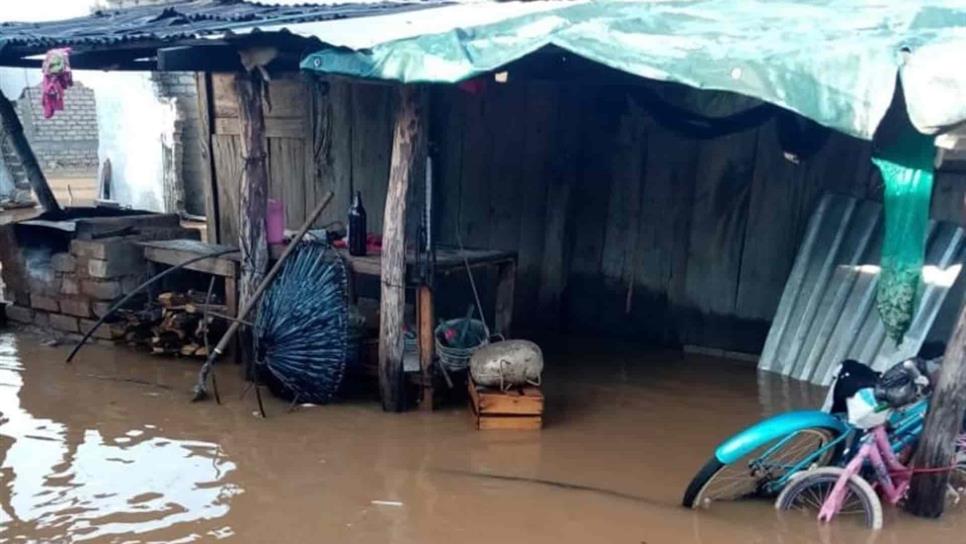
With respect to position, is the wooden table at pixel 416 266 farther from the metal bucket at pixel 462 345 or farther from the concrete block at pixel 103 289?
the concrete block at pixel 103 289

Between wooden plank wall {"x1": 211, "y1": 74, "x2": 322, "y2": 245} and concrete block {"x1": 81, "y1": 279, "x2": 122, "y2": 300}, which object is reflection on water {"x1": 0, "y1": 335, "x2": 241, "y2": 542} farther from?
wooden plank wall {"x1": 211, "y1": 74, "x2": 322, "y2": 245}

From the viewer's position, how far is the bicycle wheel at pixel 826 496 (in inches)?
164

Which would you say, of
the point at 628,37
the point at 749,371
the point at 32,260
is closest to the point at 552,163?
the point at 749,371

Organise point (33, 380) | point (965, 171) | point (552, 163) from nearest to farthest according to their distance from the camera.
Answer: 1. point (965, 171)
2. point (33, 380)
3. point (552, 163)

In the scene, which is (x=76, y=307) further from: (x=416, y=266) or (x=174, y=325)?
(x=416, y=266)

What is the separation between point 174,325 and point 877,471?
221 inches

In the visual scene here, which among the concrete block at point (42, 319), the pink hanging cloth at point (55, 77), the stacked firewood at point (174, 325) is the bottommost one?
the concrete block at point (42, 319)

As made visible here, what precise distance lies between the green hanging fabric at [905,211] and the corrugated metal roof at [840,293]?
1953 mm

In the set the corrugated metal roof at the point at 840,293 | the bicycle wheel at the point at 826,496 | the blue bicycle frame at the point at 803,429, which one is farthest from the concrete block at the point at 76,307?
the bicycle wheel at the point at 826,496

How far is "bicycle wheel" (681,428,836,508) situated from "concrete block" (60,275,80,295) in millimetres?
5959

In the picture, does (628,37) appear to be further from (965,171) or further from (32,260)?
(32,260)

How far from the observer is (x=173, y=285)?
7906 millimetres

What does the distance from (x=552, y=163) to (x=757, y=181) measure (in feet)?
6.10

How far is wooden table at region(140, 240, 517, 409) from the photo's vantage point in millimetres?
5859
